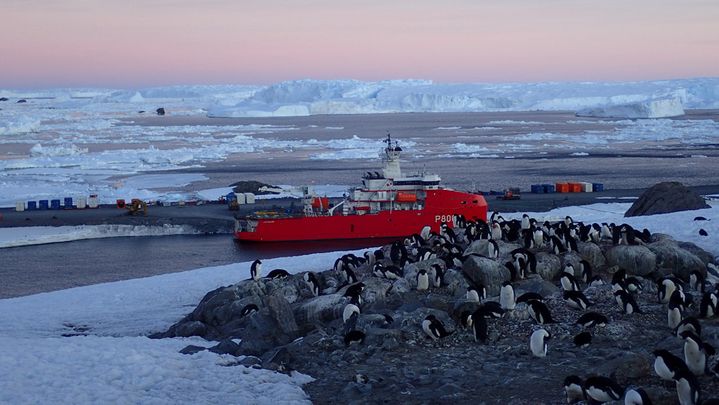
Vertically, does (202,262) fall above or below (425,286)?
below

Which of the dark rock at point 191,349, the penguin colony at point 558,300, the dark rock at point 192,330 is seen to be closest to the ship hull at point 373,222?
the penguin colony at point 558,300

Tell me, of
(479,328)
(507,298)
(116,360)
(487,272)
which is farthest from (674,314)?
(116,360)

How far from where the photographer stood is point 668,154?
230 ft

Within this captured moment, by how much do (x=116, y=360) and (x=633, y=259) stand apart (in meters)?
9.44

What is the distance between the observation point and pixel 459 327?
13453 millimetres

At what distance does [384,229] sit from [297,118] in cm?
13200

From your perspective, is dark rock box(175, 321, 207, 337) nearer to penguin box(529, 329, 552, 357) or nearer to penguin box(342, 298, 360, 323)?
penguin box(342, 298, 360, 323)

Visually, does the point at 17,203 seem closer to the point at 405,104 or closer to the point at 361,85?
the point at 405,104

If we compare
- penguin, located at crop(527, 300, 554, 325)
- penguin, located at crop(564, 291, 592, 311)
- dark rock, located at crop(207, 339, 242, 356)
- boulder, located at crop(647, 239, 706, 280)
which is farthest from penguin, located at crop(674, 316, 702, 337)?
dark rock, located at crop(207, 339, 242, 356)

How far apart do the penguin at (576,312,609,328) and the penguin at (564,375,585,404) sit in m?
3.02

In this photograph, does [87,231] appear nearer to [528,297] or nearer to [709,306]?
[528,297]

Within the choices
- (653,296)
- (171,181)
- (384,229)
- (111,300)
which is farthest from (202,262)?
(171,181)

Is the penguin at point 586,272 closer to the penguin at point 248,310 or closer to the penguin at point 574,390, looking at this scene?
the penguin at point 248,310

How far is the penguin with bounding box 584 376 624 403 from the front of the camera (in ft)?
31.8
